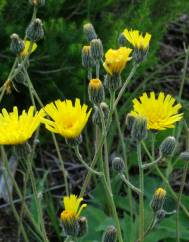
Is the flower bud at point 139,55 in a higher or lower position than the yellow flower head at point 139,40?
lower

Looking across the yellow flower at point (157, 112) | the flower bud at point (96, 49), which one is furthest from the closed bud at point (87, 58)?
the yellow flower at point (157, 112)

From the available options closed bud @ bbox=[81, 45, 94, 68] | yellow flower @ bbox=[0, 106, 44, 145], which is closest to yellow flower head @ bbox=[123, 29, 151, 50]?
closed bud @ bbox=[81, 45, 94, 68]

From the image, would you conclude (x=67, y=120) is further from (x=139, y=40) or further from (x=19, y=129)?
(x=139, y=40)

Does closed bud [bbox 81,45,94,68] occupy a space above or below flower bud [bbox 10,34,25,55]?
below

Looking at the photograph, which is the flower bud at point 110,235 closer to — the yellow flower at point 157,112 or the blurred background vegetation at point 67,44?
the yellow flower at point 157,112

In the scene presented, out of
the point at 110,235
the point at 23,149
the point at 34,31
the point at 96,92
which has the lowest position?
the point at 110,235

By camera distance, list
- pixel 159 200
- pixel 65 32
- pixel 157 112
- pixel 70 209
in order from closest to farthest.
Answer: pixel 70 209
pixel 159 200
pixel 157 112
pixel 65 32

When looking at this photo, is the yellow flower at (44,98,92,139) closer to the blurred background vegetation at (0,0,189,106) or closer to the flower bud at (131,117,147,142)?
the flower bud at (131,117,147,142)

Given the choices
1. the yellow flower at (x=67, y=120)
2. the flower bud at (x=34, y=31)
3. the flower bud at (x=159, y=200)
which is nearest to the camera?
the yellow flower at (x=67, y=120)

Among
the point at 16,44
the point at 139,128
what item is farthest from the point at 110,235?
the point at 16,44
